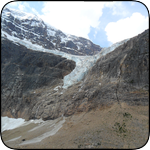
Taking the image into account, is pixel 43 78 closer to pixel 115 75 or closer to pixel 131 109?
pixel 115 75

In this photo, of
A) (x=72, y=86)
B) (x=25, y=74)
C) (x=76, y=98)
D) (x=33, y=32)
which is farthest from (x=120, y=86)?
(x=33, y=32)

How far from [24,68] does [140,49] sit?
37277mm

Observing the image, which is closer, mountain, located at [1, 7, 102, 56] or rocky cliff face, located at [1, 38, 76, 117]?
rocky cliff face, located at [1, 38, 76, 117]

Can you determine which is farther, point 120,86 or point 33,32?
point 33,32

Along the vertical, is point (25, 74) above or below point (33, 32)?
below

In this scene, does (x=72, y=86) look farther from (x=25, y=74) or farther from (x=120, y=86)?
(x=25, y=74)

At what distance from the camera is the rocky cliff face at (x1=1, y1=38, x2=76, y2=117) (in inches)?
1348

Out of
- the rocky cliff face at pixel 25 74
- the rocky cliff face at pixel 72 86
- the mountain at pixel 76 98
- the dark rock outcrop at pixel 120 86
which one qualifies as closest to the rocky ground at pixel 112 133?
the mountain at pixel 76 98

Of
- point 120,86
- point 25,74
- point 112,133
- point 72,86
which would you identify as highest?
point 25,74

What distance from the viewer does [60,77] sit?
38156 mm

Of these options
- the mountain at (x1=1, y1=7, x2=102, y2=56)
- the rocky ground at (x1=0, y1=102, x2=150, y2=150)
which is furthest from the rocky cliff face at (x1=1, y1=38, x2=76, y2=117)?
the mountain at (x1=1, y1=7, x2=102, y2=56)

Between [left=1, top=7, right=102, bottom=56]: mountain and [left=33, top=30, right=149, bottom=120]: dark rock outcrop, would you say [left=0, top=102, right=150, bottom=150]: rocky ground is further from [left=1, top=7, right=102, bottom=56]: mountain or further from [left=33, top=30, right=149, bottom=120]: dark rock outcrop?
[left=1, top=7, right=102, bottom=56]: mountain

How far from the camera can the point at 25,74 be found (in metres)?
40.5

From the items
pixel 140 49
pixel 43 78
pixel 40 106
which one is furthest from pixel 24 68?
pixel 140 49
